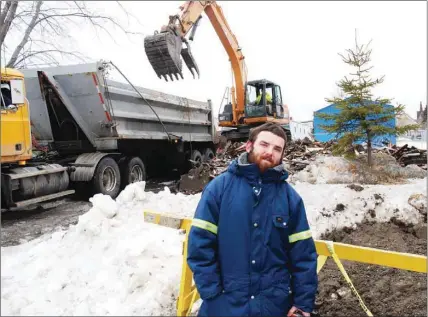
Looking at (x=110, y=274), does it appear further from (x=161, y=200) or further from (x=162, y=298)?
(x=161, y=200)

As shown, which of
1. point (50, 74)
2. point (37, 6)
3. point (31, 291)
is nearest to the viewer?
point (31, 291)

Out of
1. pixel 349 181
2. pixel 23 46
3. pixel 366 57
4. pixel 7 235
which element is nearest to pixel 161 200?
pixel 7 235

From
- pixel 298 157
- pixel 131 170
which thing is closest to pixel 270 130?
pixel 131 170

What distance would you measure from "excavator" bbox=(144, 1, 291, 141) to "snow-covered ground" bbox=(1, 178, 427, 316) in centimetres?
469

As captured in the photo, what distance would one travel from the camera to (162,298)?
283cm

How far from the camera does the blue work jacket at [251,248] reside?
205cm

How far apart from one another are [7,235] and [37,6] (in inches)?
334

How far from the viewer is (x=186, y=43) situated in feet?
34.0

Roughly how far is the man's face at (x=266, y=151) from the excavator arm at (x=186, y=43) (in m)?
7.39

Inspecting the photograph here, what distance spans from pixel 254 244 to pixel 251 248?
0.09ft

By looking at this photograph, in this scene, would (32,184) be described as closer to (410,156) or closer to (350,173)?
(350,173)

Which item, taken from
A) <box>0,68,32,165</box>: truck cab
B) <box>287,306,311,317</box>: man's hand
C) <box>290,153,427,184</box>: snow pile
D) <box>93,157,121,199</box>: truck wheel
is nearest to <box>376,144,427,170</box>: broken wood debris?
<box>290,153,427,184</box>: snow pile

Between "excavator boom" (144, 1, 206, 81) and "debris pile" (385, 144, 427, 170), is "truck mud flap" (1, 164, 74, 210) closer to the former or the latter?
"excavator boom" (144, 1, 206, 81)

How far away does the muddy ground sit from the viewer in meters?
5.92
